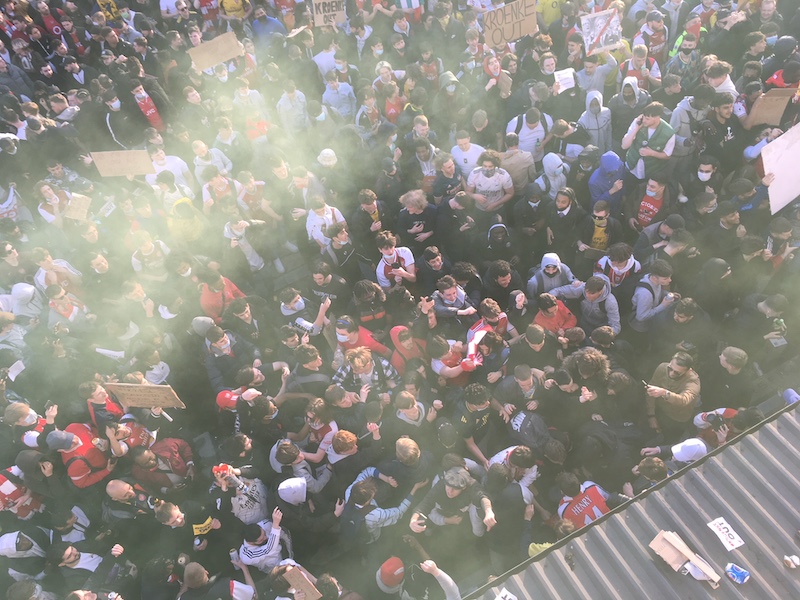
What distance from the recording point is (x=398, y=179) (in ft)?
21.9

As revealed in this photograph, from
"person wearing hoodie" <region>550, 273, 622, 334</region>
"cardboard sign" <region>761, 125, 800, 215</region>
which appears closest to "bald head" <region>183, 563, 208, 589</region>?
"person wearing hoodie" <region>550, 273, 622, 334</region>

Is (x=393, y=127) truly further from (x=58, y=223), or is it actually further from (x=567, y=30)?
(x=58, y=223)

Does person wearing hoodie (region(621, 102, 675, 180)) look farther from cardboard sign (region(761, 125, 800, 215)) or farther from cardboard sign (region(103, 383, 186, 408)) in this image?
cardboard sign (region(103, 383, 186, 408))

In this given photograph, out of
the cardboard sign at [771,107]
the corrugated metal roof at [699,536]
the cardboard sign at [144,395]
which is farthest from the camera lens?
the cardboard sign at [771,107]

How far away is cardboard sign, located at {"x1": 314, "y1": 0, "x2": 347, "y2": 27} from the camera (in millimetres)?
8922

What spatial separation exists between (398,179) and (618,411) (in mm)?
3795

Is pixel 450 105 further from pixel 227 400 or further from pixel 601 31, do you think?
pixel 227 400

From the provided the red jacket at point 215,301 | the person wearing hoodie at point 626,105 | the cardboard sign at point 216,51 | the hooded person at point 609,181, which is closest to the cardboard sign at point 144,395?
the red jacket at point 215,301

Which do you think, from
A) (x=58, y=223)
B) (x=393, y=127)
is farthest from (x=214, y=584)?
(x=393, y=127)

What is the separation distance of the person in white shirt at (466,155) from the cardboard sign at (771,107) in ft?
9.98

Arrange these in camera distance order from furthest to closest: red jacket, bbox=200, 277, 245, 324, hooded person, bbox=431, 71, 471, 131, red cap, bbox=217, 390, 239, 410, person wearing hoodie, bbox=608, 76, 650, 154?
1. hooded person, bbox=431, 71, 471, 131
2. person wearing hoodie, bbox=608, 76, 650, 154
3. red jacket, bbox=200, 277, 245, 324
4. red cap, bbox=217, 390, 239, 410

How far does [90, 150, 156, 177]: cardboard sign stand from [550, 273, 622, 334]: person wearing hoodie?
17.8ft

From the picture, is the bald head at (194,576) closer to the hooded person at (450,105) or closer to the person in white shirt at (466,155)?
the person in white shirt at (466,155)

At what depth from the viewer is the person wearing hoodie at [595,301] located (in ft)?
Result: 16.6
